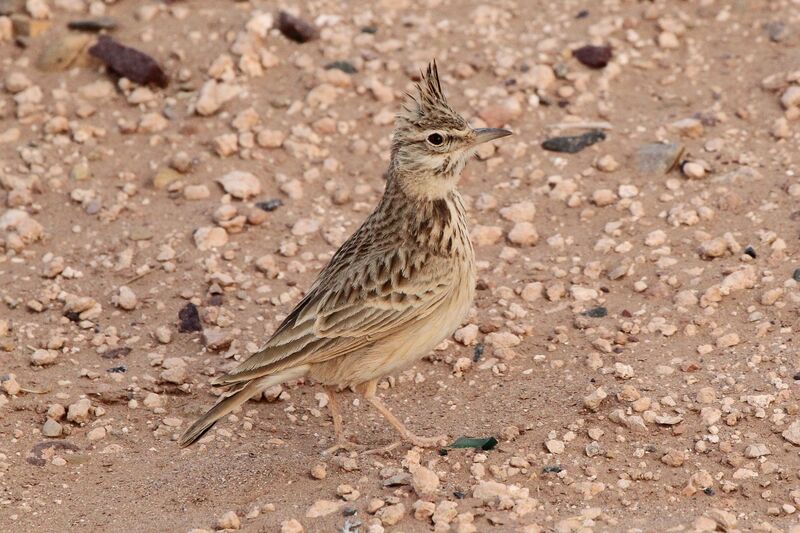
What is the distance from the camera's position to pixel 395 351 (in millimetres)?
6285

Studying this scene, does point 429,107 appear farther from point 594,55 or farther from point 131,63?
point 131,63

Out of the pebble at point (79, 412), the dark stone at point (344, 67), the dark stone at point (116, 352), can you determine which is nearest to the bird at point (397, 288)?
the pebble at point (79, 412)

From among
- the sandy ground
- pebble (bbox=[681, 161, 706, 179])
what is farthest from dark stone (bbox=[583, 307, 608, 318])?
pebble (bbox=[681, 161, 706, 179])

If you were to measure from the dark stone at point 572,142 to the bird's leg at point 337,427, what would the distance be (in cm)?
319

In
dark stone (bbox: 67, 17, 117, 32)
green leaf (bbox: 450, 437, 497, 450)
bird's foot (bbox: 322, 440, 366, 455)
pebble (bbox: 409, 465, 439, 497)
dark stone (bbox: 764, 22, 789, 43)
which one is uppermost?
dark stone (bbox: 764, 22, 789, 43)

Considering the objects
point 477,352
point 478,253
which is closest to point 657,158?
point 478,253

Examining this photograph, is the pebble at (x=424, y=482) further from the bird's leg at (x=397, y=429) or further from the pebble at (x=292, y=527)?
the pebble at (x=292, y=527)

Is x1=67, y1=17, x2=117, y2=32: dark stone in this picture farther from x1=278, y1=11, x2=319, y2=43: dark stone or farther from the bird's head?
the bird's head

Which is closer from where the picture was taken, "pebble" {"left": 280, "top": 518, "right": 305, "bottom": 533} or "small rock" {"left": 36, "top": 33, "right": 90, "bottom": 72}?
"pebble" {"left": 280, "top": 518, "right": 305, "bottom": 533}

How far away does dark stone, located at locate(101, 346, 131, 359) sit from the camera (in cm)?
727

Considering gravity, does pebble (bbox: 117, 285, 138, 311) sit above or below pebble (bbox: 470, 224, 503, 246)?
below

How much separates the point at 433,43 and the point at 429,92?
352 centimetres

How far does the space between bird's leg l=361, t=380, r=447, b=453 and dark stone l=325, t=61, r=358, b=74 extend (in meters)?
3.79

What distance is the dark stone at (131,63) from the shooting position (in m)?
9.41
